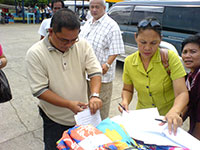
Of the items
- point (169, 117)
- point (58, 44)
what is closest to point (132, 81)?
point (169, 117)

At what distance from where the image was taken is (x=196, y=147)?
0.88 meters

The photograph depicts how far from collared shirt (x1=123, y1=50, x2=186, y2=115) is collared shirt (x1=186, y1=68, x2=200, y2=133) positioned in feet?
0.45

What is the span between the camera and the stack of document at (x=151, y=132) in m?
0.91

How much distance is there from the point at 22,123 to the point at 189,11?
3866 millimetres

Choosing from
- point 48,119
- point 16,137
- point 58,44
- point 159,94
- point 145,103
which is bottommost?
point 16,137

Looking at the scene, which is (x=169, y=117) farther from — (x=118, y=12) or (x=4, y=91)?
(x=118, y=12)

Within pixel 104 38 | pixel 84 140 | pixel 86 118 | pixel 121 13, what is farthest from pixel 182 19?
pixel 84 140

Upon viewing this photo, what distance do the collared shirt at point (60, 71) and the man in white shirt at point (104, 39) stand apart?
836 mm

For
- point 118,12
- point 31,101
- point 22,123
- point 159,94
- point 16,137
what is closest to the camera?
point 159,94

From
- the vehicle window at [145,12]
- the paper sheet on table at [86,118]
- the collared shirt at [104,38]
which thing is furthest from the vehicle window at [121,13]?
the paper sheet on table at [86,118]

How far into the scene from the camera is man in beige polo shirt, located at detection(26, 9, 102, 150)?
4.15 feet

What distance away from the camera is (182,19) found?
393cm

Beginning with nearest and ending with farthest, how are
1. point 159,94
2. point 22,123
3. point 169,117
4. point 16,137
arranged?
point 169,117
point 159,94
point 16,137
point 22,123

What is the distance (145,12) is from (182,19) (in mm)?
1108
